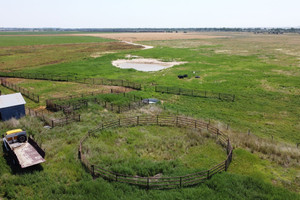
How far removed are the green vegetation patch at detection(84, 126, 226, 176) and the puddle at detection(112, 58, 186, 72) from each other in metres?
40.4

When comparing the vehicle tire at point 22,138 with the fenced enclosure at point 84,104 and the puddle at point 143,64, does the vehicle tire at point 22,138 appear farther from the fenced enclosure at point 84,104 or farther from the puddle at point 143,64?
the puddle at point 143,64

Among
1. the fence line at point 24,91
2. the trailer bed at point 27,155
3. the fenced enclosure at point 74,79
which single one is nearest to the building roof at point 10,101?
the fence line at point 24,91

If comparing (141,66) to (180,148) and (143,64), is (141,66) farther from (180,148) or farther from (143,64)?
(180,148)

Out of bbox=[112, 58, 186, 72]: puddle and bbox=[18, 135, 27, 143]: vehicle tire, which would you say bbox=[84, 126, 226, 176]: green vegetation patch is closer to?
bbox=[18, 135, 27, 143]: vehicle tire

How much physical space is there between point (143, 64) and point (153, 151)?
50.1 m

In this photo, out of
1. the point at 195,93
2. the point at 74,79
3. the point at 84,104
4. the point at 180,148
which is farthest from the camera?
the point at 74,79

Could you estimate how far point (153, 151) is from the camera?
701 inches

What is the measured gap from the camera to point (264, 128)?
2358 cm

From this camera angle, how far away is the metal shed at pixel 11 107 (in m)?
23.0

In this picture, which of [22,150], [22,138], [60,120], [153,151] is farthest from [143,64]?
[22,150]

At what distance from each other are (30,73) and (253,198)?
5023cm

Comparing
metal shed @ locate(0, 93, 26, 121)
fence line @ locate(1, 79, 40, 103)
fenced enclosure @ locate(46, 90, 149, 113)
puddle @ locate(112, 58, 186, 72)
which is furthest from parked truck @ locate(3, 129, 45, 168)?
puddle @ locate(112, 58, 186, 72)

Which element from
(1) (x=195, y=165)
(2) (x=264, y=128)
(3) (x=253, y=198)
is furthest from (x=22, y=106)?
(2) (x=264, y=128)

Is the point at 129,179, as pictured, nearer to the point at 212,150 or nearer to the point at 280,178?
the point at 212,150
